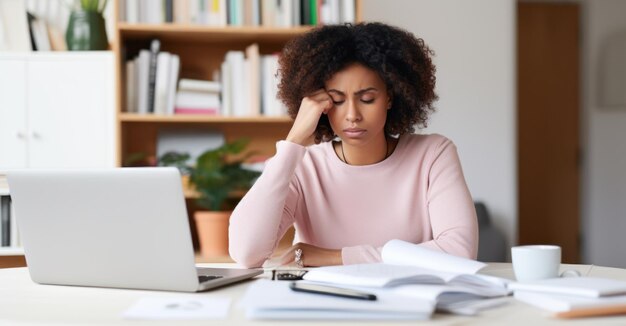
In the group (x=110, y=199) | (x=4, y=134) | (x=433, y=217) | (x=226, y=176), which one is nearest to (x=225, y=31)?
(x=226, y=176)

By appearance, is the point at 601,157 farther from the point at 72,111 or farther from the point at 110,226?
the point at 110,226

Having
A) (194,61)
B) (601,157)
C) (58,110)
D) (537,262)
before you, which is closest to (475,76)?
(194,61)

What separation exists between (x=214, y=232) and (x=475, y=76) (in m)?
1.45

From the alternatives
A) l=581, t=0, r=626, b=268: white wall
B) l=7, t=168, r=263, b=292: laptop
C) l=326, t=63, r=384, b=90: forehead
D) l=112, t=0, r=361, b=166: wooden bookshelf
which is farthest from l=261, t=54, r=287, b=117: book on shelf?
l=581, t=0, r=626, b=268: white wall

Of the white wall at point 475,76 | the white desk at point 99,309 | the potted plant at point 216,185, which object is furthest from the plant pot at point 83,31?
the white desk at point 99,309

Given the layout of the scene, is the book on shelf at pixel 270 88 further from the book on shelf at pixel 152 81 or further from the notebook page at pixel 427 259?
the notebook page at pixel 427 259

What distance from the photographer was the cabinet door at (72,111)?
10.3 ft

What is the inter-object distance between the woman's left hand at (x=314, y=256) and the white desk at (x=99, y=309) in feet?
1.28

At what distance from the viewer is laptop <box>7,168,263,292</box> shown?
1.21 metres

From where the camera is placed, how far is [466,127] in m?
3.69

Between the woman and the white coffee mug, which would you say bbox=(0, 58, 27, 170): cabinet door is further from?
the white coffee mug

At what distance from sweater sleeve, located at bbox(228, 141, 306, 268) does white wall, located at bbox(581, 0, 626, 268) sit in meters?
4.18

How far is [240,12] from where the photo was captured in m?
3.14

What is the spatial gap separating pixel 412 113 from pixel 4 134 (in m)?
1.80
